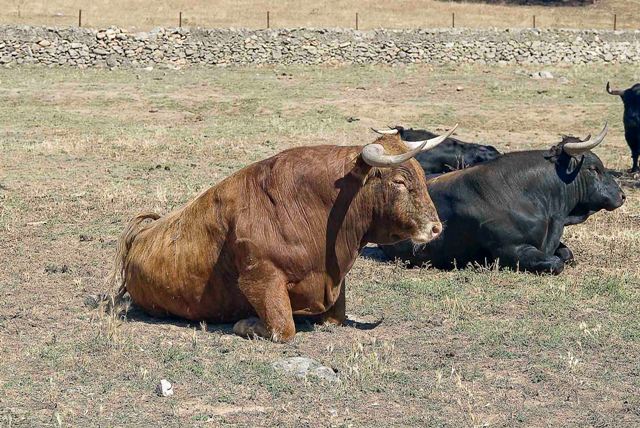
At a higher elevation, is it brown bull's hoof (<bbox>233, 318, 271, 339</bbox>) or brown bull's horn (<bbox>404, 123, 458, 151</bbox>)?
brown bull's horn (<bbox>404, 123, 458, 151</bbox>)

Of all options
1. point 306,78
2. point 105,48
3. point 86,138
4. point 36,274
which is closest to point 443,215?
point 36,274

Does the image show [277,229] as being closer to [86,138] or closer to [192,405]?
[192,405]

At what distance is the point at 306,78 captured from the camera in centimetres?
3309

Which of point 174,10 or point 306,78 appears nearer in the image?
point 306,78

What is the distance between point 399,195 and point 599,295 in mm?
2631

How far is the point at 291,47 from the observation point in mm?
37094

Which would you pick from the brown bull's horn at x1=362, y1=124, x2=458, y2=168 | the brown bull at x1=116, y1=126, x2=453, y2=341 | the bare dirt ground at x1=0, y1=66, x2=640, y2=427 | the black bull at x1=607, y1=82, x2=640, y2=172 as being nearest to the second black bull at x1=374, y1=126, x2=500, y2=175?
the bare dirt ground at x1=0, y1=66, x2=640, y2=427

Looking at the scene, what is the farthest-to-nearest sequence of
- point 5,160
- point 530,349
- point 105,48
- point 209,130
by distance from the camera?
point 105,48
point 209,130
point 5,160
point 530,349

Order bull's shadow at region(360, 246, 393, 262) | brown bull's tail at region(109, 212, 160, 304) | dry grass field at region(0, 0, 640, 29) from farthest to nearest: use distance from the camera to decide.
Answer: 1. dry grass field at region(0, 0, 640, 29)
2. bull's shadow at region(360, 246, 393, 262)
3. brown bull's tail at region(109, 212, 160, 304)

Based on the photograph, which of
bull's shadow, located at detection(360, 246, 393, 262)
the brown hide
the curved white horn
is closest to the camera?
the curved white horn

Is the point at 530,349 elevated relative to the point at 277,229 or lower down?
lower down

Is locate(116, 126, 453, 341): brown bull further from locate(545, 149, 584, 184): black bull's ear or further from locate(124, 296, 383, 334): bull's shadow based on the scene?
locate(545, 149, 584, 184): black bull's ear

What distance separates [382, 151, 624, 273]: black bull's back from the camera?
11445 millimetres

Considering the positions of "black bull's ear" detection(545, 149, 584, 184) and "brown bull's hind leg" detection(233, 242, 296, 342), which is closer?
"brown bull's hind leg" detection(233, 242, 296, 342)
